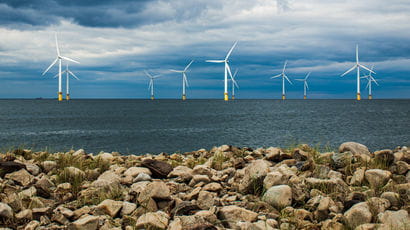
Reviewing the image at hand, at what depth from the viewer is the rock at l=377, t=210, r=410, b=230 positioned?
6611 millimetres

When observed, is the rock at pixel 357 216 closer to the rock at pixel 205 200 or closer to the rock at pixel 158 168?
the rock at pixel 205 200

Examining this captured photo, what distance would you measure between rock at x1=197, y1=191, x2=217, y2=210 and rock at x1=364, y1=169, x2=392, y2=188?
434 cm

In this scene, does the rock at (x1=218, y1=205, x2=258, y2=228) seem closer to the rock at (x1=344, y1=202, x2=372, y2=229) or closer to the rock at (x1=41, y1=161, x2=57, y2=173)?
the rock at (x1=344, y1=202, x2=372, y2=229)

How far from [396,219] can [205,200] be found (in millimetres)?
3807

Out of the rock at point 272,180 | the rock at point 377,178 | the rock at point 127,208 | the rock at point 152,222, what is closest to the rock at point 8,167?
the rock at point 127,208

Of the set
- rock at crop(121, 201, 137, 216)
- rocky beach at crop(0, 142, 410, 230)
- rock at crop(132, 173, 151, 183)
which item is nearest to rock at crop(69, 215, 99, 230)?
A: rocky beach at crop(0, 142, 410, 230)

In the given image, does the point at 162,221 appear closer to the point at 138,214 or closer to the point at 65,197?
the point at 138,214

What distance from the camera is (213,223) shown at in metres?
6.96

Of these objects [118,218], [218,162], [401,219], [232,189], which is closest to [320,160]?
[218,162]

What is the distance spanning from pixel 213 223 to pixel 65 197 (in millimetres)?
4164

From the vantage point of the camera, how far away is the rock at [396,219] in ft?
21.7

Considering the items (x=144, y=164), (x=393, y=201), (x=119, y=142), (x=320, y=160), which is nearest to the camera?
(x=393, y=201)

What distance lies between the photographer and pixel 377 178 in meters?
9.52

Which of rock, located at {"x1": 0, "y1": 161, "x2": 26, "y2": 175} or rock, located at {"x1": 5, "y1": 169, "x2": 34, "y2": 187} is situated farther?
rock, located at {"x1": 0, "y1": 161, "x2": 26, "y2": 175}
